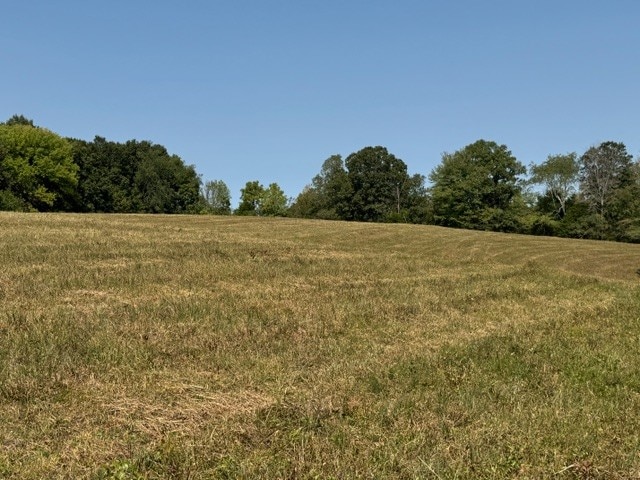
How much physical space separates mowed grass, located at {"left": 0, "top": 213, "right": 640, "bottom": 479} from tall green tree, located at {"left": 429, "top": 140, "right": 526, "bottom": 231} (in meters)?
61.9

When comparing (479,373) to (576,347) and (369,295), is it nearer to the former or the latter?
(576,347)

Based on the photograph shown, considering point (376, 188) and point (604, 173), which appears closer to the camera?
point (604, 173)

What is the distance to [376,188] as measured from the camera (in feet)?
307

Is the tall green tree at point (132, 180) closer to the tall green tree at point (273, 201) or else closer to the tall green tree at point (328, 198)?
the tall green tree at point (273, 201)

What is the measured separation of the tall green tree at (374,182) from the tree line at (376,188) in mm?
204

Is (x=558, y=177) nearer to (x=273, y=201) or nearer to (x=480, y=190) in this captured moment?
(x=480, y=190)

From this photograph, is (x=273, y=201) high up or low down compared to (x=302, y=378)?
up

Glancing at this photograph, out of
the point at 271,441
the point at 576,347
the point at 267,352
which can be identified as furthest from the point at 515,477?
the point at 576,347

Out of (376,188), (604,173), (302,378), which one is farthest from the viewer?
(376,188)

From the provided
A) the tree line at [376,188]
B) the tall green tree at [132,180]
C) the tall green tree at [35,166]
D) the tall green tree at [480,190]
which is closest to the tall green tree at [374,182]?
the tree line at [376,188]

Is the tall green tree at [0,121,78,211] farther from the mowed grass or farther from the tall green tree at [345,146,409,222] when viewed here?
the mowed grass

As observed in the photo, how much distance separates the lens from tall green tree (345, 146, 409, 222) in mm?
92438

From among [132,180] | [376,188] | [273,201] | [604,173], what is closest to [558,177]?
[604,173]

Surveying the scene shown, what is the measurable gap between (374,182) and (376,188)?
1.27 m
